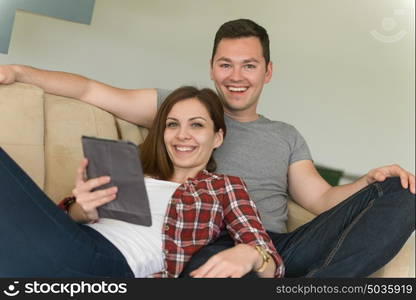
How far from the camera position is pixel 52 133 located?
1843 millimetres

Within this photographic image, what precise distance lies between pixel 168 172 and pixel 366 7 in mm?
2505

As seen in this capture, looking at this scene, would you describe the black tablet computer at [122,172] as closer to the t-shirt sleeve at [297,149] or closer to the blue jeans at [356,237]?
the blue jeans at [356,237]

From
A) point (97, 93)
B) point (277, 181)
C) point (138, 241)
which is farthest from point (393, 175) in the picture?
point (97, 93)

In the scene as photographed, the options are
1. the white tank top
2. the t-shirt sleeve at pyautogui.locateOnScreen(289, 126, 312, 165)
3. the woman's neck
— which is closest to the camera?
the white tank top

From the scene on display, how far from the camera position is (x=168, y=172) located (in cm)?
177

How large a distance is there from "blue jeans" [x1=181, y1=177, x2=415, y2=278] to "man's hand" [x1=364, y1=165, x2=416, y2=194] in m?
0.02

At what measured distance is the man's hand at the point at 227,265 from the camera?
133 centimetres

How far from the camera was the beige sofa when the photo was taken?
1.69 metres

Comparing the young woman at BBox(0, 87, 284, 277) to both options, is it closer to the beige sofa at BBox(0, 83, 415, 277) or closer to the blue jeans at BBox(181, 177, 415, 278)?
the blue jeans at BBox(181, 177, 415, 278)

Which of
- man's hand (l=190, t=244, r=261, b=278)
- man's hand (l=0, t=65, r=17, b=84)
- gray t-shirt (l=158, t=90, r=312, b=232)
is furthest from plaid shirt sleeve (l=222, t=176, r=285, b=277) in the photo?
man's hand (l=0, t=65, r=17, b=84)

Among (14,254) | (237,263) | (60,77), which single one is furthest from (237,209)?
(60,77)

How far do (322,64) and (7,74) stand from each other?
2.47 metres

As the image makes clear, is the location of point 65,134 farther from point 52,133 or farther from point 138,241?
point 138,241

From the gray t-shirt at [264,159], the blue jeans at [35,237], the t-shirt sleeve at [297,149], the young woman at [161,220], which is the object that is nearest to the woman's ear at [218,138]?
the young woman at [161,220]
